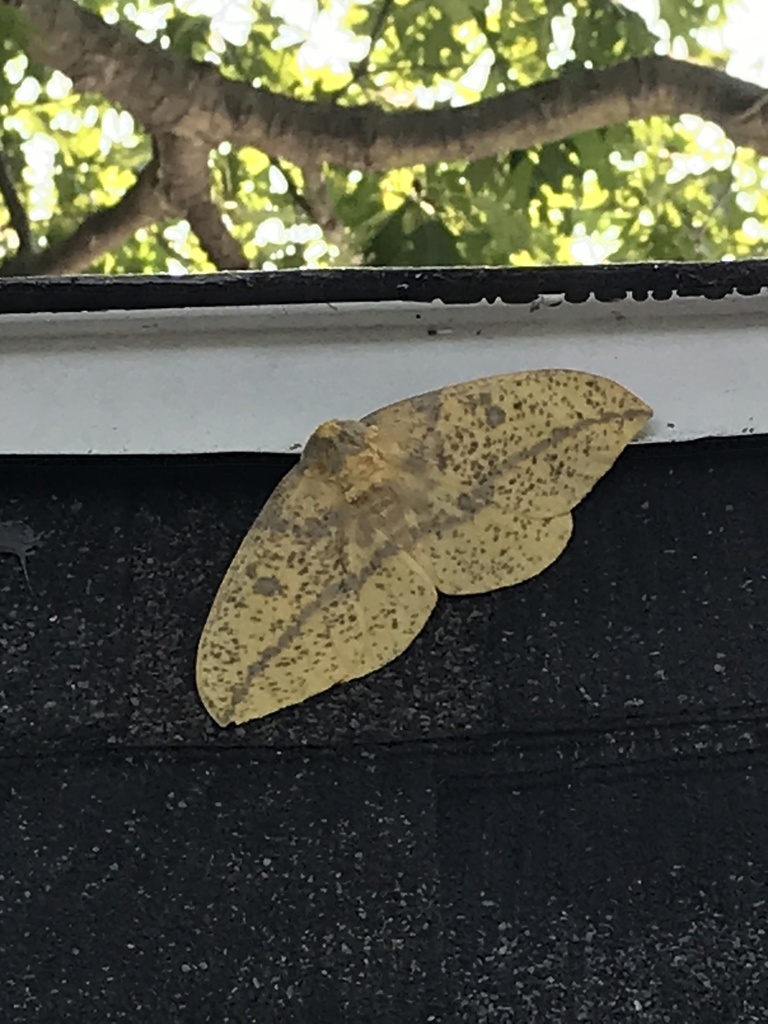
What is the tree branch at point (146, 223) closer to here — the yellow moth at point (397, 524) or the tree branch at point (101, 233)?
the tree branch at point (101, 233)

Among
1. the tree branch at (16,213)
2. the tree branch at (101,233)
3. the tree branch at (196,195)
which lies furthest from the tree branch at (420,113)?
the tree branch at (16,213)

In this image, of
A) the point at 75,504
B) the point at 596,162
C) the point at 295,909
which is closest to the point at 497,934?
the point at 295,909

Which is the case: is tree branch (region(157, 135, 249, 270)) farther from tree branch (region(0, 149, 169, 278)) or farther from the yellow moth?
the yellow moth

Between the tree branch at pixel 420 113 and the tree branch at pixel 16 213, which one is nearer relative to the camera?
the tree branch at pixel 420 113

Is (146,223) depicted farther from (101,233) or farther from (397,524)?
(397,524)

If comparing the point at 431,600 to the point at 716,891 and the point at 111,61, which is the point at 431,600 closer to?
the point at 716,891

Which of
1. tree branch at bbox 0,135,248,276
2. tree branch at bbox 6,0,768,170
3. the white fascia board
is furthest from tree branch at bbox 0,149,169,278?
the white fascia board
